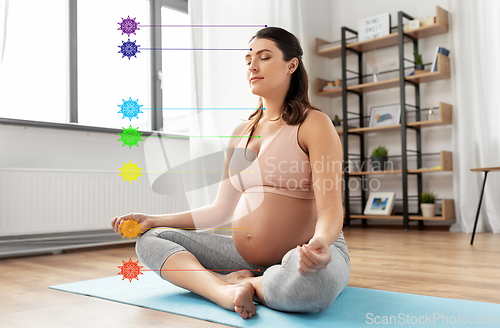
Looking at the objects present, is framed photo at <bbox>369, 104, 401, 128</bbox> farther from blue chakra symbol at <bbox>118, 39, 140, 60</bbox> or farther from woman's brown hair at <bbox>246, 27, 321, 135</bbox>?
blue chakra symbol at <bbox>118, 39, 140, 60</bbox>

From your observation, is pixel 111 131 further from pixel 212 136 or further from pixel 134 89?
pixel 212 136

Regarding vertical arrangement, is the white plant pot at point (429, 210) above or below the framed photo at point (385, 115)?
below

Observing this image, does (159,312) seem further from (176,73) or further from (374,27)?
(374,27)

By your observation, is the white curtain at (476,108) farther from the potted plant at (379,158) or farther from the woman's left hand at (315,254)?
the woman's left hand at (315,254)

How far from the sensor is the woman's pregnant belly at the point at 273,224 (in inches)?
45.5

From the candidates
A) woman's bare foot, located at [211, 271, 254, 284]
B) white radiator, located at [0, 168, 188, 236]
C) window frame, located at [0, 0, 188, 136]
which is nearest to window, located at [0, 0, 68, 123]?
window frame, located at [0, 0, 188, 136]

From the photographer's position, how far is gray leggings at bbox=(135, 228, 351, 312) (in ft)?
3.20

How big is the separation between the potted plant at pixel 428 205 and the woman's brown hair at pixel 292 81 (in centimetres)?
277

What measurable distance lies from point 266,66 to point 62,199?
71.7 inches

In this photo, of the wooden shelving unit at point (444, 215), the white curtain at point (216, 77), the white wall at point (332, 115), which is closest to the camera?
the white wall at point (332, 115)

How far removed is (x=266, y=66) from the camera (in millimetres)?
1171

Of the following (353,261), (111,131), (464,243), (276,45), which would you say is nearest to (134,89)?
(111,131)

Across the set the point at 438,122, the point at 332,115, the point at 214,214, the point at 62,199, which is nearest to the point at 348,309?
the point at 214,214

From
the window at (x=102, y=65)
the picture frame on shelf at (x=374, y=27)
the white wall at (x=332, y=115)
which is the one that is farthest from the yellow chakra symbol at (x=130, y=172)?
the picture frame on shelf at (x=374, y=27)
